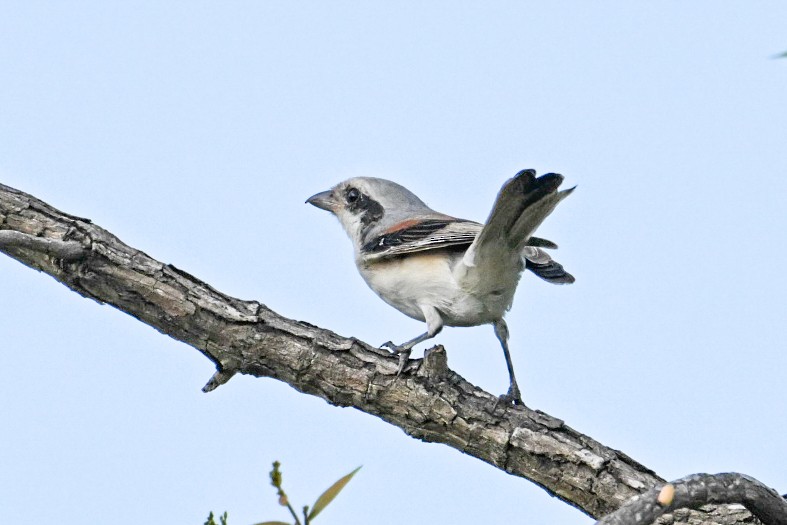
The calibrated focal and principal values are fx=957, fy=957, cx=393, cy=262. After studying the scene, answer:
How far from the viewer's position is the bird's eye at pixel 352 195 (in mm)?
8836

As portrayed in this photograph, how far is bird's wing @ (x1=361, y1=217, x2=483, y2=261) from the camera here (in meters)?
7.14

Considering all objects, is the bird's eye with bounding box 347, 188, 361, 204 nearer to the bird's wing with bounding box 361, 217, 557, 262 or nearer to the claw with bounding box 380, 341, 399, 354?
the bird's wing with bounding box 361, 217, 557, 262

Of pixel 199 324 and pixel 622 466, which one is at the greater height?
pixel 199 324

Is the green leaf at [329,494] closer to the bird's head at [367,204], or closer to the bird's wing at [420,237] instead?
the bird's wing at [420,237]

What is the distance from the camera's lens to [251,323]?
5875 millimetres

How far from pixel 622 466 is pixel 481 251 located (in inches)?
74.9

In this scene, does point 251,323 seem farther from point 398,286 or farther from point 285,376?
point 398,286

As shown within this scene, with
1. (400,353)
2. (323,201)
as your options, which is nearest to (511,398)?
(400,353)

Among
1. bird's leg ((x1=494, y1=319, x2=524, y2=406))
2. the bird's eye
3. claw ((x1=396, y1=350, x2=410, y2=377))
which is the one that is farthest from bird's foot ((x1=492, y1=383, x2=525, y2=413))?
the bird's eye

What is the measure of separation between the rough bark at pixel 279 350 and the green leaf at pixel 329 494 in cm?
330

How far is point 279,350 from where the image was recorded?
5.89 meters

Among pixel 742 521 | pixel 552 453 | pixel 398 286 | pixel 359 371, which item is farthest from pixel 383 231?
pixel 742 521

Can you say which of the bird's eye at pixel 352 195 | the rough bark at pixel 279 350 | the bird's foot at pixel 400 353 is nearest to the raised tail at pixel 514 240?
the bird's foot at pixel 400 353

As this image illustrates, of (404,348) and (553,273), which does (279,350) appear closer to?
(404,348)
